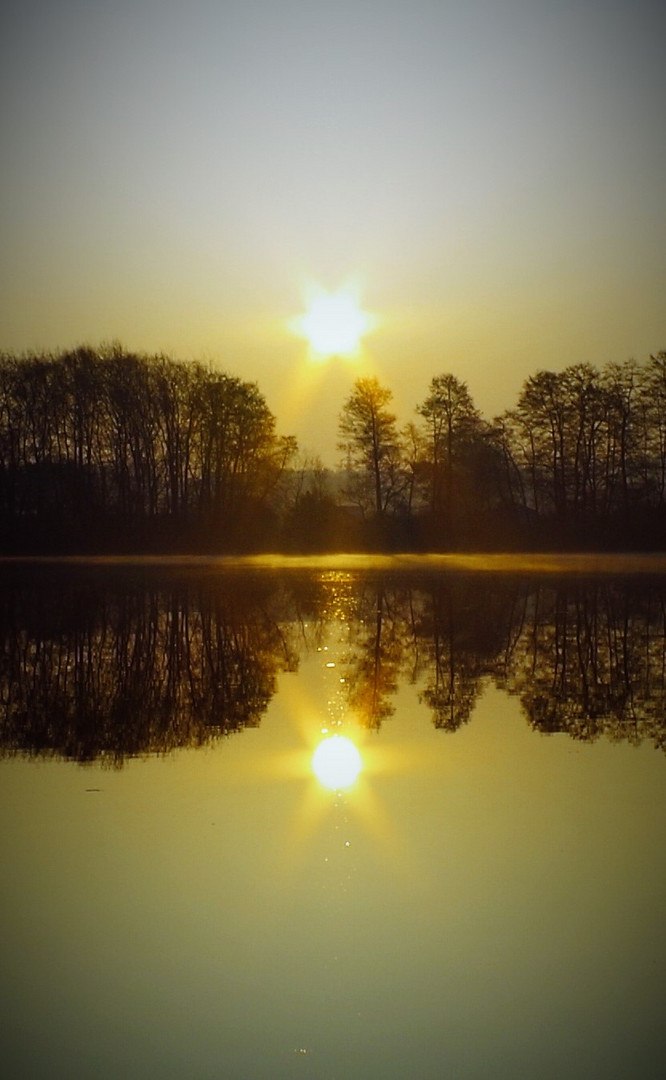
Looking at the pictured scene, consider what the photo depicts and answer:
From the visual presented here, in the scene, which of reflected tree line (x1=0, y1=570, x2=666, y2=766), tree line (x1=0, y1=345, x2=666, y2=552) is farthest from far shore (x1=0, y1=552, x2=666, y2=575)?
reflected tree line (x1=0, y1=570, x2=666, y2=766)

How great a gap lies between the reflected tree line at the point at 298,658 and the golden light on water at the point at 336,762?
114 centimetres

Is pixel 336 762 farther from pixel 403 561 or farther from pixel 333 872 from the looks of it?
pixel 403 561

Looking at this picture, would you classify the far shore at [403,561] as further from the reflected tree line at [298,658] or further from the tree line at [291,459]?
the reflected tree line at [298,658]

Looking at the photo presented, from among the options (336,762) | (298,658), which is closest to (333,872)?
(336,762)

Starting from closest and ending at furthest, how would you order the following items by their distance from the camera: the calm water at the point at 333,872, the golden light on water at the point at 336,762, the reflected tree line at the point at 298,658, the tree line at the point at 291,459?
1. the calm water at the point at 333,872
2. the golden light on water at the point at 336,762
3. the reflected tree line at the point at 298,658
4. the tree line at the point at 291,459

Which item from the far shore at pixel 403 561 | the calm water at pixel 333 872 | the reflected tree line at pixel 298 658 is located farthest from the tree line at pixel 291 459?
the calm water at pixel 333 872

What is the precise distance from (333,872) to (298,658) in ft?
38.1

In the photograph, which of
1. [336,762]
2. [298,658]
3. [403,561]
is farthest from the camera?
[403,561]

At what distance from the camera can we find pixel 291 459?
75375 mm

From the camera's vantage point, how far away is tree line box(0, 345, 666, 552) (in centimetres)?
7062

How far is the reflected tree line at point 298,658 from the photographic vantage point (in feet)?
45.3

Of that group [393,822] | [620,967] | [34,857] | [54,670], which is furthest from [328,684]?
[620,967]

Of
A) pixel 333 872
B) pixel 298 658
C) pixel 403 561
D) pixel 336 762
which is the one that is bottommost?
pixel 333 872

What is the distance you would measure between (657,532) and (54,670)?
54.3 meters
